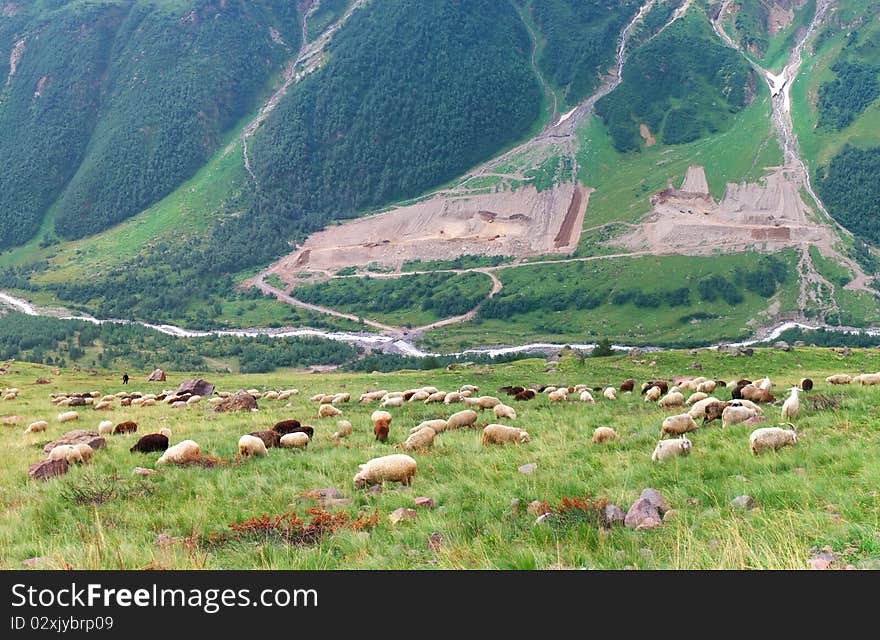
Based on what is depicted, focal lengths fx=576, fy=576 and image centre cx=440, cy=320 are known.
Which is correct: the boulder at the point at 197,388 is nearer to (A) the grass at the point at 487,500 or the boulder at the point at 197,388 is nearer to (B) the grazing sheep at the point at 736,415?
(A) the grass at the point at 487,500

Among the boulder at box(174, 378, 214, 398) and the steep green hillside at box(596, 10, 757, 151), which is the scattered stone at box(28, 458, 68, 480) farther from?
the steep green hillside at box(596, 10, 757, 151)

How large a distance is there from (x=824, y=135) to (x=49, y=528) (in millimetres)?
183163

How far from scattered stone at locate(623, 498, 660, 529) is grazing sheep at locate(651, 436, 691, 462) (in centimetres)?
309

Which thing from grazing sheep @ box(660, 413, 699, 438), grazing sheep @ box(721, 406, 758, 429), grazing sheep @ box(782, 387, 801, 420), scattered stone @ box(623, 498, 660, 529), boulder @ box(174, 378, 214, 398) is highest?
scattered stone @ box(623, 498, 660, 529)

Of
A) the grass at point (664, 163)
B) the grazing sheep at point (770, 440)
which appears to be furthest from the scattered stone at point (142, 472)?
the grass at point (664, 163)

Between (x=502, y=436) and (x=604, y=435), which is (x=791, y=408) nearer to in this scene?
(x=604, y=435)

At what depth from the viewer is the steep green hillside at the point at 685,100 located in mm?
177875

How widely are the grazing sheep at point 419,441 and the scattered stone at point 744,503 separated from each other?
23.7 ft

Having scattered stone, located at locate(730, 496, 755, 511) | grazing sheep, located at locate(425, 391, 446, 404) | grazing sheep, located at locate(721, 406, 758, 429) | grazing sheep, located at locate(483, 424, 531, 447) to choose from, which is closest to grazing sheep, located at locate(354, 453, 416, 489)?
grazing sheep, located at locate(483, 424, 531, 447)

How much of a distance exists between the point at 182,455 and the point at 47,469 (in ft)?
8.40

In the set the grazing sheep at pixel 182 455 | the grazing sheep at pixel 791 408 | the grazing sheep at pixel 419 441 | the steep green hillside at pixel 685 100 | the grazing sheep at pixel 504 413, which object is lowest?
the grazing sheep at pixel 504 413

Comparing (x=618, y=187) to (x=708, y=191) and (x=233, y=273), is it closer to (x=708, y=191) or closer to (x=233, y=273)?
(x=708, y=191)

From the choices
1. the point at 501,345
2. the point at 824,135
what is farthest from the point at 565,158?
the point at 501,345

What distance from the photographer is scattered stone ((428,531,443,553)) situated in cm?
683
